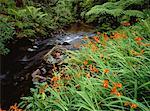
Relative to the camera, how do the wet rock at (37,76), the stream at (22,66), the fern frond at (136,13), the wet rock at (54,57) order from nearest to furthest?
the stream at (22,66) → the wet rock at (37,76) → the wet rock at (54,57) → the fern frond at (136,13)

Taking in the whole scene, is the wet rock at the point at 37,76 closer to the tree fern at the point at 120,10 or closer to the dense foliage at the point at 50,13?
the dense foliage at the point at 50,13

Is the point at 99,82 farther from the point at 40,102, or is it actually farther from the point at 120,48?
the point at 120,48

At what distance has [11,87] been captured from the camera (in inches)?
229

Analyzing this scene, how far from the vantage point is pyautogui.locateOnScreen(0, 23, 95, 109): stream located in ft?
18.3

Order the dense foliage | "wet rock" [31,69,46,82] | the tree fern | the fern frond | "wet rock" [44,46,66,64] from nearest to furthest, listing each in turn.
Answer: "wet rock" [31,69,46,82] < "wet rock" [44,46,66,64] < the fern frond < the tree fern < the dense foliage

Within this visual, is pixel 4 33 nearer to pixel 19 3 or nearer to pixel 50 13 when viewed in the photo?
pixel 19 3

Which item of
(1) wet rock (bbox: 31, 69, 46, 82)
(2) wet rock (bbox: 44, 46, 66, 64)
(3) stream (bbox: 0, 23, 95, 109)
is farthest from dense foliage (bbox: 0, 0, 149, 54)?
(1) wet rock (bbox: 31, 69, 46, 82)

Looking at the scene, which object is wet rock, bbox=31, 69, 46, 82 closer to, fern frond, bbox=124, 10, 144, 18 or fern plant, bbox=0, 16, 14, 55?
fern plant, bbox=0, 16, 14, 55

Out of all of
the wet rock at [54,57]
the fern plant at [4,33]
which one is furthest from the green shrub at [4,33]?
the wet rock at [54,57]

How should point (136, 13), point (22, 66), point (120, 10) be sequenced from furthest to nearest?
point (120, 10)
point (136, 13)
point (22, 66)

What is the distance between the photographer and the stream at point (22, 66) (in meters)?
5.57

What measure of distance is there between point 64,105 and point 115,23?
7.34 m

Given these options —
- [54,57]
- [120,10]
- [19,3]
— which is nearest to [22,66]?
[54,57]

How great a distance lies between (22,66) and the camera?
695cm
